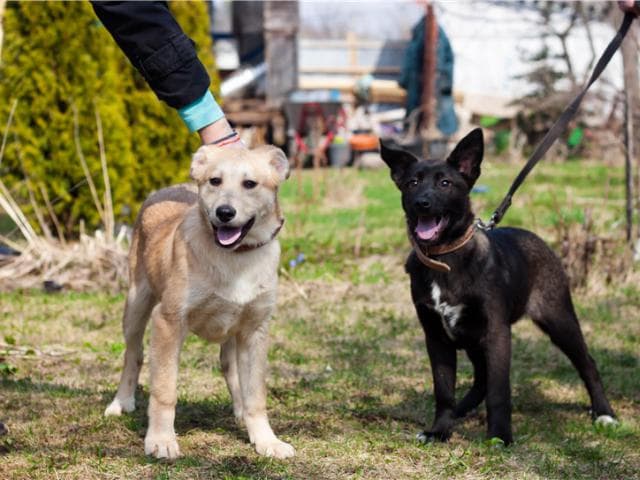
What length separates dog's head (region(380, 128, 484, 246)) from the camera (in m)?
4.16

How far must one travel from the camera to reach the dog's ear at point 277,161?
3.89 m

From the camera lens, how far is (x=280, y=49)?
19500 mm

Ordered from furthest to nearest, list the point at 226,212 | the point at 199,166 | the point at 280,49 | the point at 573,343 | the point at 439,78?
1. the point at 280,49
2. the point at 439,78
3. the point at 573,343
4. the point at 199,166
5. the point at 226,212

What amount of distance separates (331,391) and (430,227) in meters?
1.32

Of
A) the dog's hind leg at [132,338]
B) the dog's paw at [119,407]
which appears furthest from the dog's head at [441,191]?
the dog's paw at [119,407]

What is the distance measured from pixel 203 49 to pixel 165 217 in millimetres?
6746

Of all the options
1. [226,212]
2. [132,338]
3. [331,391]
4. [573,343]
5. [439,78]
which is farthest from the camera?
[439,78]

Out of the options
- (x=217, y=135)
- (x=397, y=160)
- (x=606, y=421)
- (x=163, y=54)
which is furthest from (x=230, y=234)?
(x=606, y=421)

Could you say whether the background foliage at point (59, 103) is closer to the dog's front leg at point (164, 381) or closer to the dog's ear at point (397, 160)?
the dog's ear at point (397, 160)

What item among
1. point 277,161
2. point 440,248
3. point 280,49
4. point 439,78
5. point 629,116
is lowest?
point 439,78

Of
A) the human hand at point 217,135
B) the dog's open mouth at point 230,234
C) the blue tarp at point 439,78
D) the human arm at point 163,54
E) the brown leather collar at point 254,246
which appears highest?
the human arm at point 163,54

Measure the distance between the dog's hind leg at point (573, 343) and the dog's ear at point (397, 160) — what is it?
40.7 inches

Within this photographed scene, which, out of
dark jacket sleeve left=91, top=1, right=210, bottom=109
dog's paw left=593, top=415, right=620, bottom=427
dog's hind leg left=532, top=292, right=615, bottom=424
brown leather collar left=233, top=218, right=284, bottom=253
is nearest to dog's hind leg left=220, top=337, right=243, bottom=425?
brown leather collar left=233, top=218, right=284, bottom=253

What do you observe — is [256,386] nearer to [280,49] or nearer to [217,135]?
[217,135]
